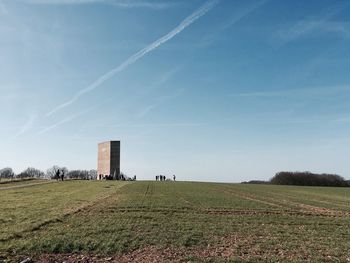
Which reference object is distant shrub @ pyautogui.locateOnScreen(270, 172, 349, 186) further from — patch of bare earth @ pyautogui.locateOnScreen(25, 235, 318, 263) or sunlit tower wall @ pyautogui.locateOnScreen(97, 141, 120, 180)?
patch of bare earth @ pyautogui.locateOnScreen(25, 235, 318, 263)

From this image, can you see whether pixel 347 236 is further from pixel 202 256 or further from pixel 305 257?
pixel 202 256

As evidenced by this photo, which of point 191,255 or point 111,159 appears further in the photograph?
point 111,159

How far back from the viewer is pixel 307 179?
14450 cm

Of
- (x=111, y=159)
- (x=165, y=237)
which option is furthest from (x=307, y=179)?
(x=165, y=237)

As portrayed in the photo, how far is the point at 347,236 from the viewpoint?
18.6 metres

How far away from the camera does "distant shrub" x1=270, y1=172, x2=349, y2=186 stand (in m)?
139

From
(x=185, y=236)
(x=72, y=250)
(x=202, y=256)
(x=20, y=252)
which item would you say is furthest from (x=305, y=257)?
(x=20, y=252)

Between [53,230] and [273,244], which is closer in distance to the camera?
[273,244]

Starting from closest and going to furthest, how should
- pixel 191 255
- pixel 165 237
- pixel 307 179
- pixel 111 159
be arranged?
pixel 191 255, pixel 165 237, pixel 111 159, pixel 307 179

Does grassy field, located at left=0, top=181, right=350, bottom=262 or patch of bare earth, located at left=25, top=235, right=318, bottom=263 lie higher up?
grassy field, located at left=0, top=181, right=350, bottom=262

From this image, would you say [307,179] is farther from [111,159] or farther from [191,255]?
[191,255]

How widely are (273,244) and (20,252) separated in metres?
8.62

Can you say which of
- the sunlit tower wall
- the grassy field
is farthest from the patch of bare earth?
the sunlit tower wall

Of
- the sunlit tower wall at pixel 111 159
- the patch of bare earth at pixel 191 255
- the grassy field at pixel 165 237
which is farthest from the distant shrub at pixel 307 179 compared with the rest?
the patch of bare earth at pixel 191 255
